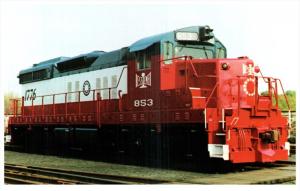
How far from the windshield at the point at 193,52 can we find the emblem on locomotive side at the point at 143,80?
2.67ft

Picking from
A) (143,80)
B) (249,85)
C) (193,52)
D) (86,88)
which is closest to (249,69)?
(249,85)

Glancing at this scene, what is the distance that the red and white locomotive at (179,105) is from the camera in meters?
8.39

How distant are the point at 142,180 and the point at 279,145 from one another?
10.2 ft

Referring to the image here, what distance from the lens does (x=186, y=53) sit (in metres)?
9.58

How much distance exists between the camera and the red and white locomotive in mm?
8391

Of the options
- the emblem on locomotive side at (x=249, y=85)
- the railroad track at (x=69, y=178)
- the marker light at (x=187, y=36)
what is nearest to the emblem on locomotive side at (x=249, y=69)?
the emblem on locomotive side at (x=249, y=85)

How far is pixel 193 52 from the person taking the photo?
380 inches

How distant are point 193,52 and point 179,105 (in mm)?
1386

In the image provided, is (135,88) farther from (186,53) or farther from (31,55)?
(31,55)

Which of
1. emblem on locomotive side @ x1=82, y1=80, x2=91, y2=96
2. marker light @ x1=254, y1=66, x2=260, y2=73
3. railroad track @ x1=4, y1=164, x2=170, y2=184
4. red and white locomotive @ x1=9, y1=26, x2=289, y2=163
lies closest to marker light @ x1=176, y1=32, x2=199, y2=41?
red and white locomotive @ x1=9, y1=26, x2=289, y2=163

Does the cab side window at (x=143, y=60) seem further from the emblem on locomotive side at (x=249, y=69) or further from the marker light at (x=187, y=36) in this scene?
the emblem on locomotive side at (x=249, y=69)

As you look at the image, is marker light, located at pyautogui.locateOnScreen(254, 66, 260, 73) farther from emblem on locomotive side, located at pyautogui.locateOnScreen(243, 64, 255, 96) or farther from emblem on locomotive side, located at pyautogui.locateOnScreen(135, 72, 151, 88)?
emblem on locomotive side, located at pyautogui.locateOnScreen(135, 72, 151, 88)

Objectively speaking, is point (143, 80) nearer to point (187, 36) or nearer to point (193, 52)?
point (193, 52)

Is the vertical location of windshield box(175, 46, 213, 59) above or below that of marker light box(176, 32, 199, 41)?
below
